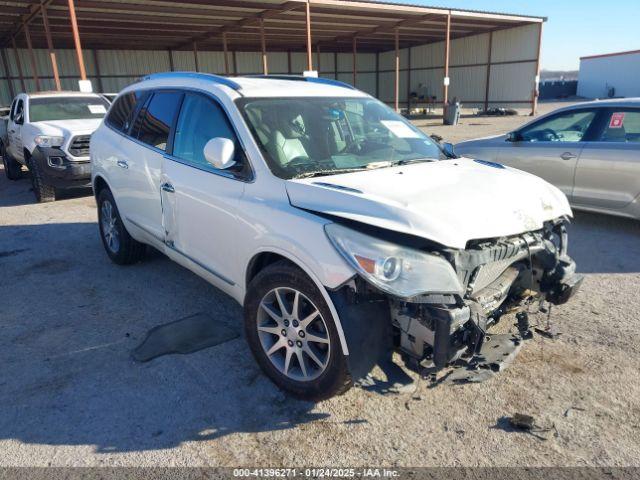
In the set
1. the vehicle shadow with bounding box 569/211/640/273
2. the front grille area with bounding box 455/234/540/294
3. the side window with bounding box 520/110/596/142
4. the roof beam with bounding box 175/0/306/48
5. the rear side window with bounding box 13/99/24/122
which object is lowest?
the vehicle shadow with bounding box 569/211/640/273

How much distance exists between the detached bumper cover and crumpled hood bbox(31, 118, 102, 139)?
39 centimetres

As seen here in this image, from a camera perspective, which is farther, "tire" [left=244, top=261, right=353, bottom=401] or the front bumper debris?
"tire" [left=244, top=261, right=353, bottom=401]

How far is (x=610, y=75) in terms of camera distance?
1949 inches

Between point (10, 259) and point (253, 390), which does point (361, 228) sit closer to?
point (253, 390)

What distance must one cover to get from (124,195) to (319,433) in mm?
3170

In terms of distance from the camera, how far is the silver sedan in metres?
5.84

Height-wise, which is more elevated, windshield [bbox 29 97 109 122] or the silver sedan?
windshield [bbox 29 97 109 122]

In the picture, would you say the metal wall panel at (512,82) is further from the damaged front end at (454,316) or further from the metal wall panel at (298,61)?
the damaged front end at (454,316)

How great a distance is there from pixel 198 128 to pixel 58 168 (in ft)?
19.7

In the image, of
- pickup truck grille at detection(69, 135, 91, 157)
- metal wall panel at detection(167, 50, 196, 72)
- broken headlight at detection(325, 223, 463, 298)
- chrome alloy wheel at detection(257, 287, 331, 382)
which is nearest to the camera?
broken headlight at detection(325, 223, 463, 298)

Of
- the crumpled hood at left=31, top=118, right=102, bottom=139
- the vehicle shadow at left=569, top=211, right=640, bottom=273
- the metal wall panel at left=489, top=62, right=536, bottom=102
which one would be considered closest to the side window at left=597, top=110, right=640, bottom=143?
the vehicle shadow at left=569, top=211, right=640, bottom=273

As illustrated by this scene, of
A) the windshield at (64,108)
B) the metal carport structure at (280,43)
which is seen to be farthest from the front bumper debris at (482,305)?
the metal carport structure at (280,43)

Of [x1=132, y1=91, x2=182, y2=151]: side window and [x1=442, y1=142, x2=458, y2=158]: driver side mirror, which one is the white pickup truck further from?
[x1=442, y1=142, x2=458, y2=158]: driver side mirror

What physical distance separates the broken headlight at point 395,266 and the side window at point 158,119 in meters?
2.17
